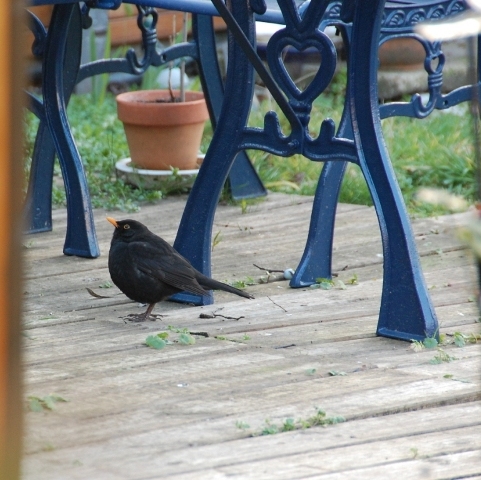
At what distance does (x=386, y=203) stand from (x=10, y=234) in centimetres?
229

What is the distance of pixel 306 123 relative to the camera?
3.42 meters

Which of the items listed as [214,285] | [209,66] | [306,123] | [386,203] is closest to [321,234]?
[214,285]

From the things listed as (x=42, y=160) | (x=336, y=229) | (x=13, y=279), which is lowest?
(x=336, y=229)

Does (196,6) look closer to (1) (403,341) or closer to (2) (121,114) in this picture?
(2) (121,114)

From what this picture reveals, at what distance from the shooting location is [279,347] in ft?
10.3

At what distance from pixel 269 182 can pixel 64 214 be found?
1.34m

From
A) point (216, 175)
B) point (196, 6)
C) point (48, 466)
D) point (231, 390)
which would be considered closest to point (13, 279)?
Answer: point (48, 466)

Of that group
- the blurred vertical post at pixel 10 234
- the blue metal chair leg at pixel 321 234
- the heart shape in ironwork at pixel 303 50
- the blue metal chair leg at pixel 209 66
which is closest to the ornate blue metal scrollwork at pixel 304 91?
the heart shape in ironwork at pixel 303 50

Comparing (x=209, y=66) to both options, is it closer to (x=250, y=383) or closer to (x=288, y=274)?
(x=288, y=274)

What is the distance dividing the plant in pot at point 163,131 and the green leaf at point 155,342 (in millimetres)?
2482

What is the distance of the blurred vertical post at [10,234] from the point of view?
0.98 meters

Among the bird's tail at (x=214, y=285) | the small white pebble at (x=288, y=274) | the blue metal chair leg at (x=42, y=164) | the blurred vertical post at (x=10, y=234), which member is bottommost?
the small white pebble at (x=288, y=274)

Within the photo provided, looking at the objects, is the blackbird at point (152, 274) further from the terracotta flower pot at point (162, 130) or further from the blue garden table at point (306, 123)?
the terracotta flower pot at point (162, 130)

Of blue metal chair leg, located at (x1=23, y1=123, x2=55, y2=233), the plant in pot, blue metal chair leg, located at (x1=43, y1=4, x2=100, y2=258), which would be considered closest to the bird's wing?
blue metal chair leg, located at (x1=43, y1=4, x2=100, y2=258)
